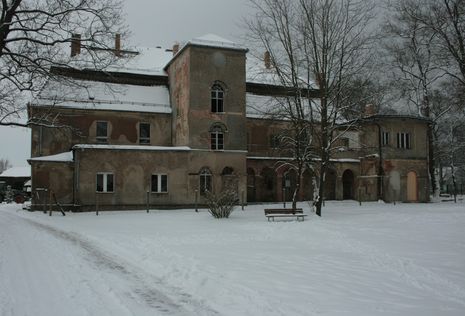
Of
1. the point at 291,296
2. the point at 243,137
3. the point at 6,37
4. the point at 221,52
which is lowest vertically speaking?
the point at 291,296

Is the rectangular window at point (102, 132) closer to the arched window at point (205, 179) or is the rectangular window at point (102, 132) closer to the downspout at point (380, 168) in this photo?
the arched window at point (205, 179)

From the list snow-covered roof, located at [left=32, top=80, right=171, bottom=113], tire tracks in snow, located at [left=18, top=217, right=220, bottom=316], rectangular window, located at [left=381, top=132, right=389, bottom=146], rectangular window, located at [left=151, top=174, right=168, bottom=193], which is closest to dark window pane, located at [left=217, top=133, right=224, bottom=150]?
rectangular window, located at [left=151, top=174, right=168, bottom=193]

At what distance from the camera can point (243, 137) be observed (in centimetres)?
3822

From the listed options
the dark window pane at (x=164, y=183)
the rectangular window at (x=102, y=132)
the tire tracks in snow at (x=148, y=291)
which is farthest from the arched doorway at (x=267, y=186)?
the tire tracks in snow at (x=148, y=291)

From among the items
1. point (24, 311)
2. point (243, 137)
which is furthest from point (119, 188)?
point (24, 311)

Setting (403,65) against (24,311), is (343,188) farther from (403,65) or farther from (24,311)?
(24,311)

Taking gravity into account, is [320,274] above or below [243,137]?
below

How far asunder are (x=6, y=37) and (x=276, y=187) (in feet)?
92.5

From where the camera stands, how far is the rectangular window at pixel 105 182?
33156 mm

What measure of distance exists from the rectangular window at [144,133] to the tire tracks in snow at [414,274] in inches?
1130

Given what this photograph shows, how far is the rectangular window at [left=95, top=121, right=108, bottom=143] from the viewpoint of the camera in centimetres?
3969

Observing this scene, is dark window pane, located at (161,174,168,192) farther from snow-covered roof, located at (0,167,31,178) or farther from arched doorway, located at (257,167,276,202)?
snow-covered roof, located at (0,167,31,178)

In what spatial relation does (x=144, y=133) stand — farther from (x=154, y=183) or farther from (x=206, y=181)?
(x=206, y=181)

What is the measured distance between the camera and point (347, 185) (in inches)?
1870
